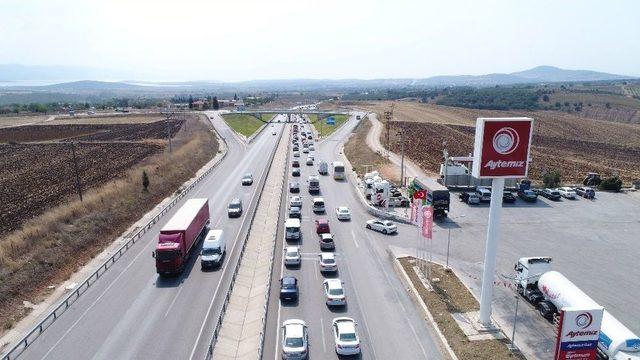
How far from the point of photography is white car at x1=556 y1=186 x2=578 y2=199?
5941 centimetres

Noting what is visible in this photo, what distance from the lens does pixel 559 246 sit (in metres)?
42.5

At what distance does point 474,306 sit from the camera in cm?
3030

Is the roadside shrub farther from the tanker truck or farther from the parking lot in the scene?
the tanker truck

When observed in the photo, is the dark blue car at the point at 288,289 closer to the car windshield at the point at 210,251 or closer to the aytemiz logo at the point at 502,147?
the car windshield at the point at 210,251

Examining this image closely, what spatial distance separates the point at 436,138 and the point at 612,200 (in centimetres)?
6001

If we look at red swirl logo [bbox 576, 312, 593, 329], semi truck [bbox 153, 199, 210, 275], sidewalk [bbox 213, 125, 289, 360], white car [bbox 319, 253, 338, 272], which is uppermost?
red swirl logo [bbox 576, 312, 593, 329]

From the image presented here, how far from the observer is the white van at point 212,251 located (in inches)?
1432

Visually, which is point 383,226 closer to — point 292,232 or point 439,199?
point 439,199

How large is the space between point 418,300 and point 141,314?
60.7ft

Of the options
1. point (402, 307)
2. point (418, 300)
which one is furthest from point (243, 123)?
point (402, 307)

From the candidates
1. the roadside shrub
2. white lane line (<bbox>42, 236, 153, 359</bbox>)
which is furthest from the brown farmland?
white lane line (<bbox>42, 236, 153, 359</bbox>)

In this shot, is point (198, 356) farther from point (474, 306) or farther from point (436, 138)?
point (436, 138)

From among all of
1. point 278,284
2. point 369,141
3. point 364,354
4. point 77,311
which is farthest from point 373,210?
point 369,141

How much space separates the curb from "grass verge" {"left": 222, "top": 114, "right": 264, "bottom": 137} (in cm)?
10932
